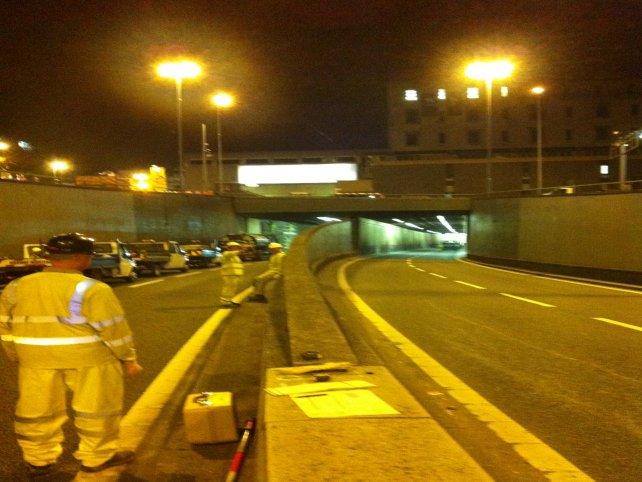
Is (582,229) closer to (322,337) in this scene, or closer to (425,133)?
(322,337)

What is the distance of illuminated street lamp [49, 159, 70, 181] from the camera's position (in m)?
67.0

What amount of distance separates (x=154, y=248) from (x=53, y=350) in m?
23.4

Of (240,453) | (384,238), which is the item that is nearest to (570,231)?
(240,453)

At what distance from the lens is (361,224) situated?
50.1 m

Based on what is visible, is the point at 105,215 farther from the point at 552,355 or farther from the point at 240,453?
the point at 240,453

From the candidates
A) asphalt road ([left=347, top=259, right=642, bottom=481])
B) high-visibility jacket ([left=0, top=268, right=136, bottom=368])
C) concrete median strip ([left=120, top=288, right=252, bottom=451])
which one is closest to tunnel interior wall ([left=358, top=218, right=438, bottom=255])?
asphalt road ([left=347, top=259, right=642, bottom=481])

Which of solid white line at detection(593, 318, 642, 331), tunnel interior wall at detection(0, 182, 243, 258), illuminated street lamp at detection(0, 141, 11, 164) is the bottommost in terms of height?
solid white line at detection(593, 318, 642, 331)

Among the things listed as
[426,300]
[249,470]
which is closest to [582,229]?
[426,300]

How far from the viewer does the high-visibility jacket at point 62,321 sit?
359 cm

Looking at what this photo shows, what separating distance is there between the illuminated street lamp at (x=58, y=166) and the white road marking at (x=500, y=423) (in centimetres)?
6577

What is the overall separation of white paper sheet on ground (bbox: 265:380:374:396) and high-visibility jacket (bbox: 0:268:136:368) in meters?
1.50

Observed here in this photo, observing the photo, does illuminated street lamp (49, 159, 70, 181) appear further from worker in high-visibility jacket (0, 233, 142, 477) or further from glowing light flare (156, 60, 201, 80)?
worker in high-visibility jacket (0, 233, 142, 477)

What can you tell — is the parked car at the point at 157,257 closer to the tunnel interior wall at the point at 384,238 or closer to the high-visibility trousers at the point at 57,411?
the high-visibility trousers at the point at 57,411

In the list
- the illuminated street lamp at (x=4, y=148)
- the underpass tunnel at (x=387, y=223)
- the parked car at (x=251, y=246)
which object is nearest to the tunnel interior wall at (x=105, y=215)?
the parked car at (x=251, y=246)
